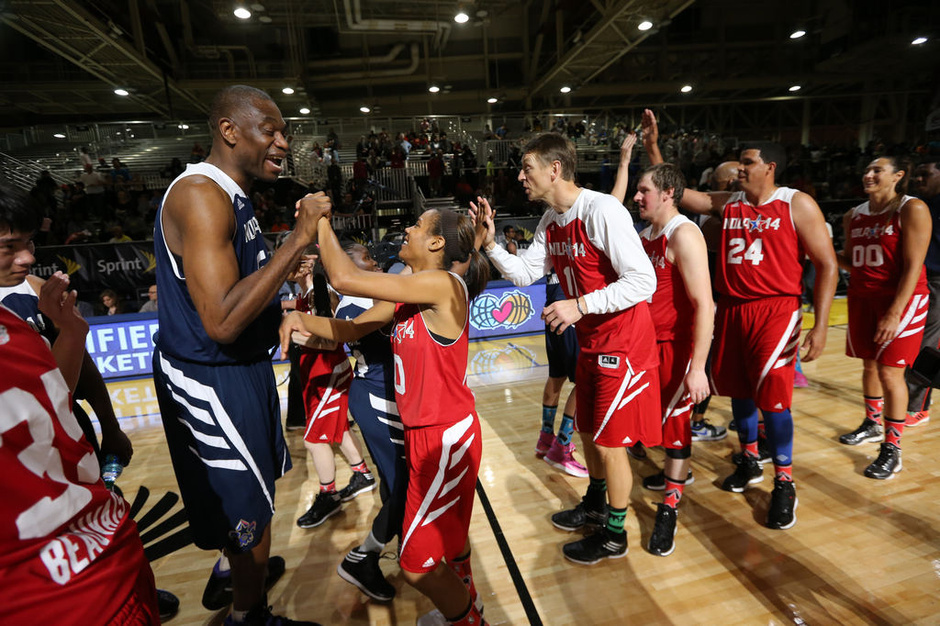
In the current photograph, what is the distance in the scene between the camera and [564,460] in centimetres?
379

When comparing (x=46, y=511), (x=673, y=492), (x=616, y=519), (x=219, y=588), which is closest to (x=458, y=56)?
(x=673, y=492)

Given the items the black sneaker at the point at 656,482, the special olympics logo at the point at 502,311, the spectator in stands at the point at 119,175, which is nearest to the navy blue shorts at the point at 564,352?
the black sneaker at the point at 656,482

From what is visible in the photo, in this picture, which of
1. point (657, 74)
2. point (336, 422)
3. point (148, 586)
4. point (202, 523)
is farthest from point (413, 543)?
point (657, 74)

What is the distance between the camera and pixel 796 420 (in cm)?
440

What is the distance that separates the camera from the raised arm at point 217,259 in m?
1.58

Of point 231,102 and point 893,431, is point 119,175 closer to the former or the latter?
point 231,102

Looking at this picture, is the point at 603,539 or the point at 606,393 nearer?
the point at 606,393

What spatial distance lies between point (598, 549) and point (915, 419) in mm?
3535

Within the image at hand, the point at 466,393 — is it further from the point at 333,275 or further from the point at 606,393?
the point at 606,393

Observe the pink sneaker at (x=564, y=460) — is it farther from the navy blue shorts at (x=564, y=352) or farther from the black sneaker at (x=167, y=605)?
the black sneaker at (x=167, y=605)

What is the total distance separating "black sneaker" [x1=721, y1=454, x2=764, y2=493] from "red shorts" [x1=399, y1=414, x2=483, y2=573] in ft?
7.72

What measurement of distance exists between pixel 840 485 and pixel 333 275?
3726 mm

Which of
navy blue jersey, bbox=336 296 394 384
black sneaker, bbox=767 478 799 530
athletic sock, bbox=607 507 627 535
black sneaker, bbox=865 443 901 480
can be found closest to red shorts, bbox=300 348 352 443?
navy blue jersey, bbox=336 296 394 384

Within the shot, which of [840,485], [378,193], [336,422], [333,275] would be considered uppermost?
[378,193]
